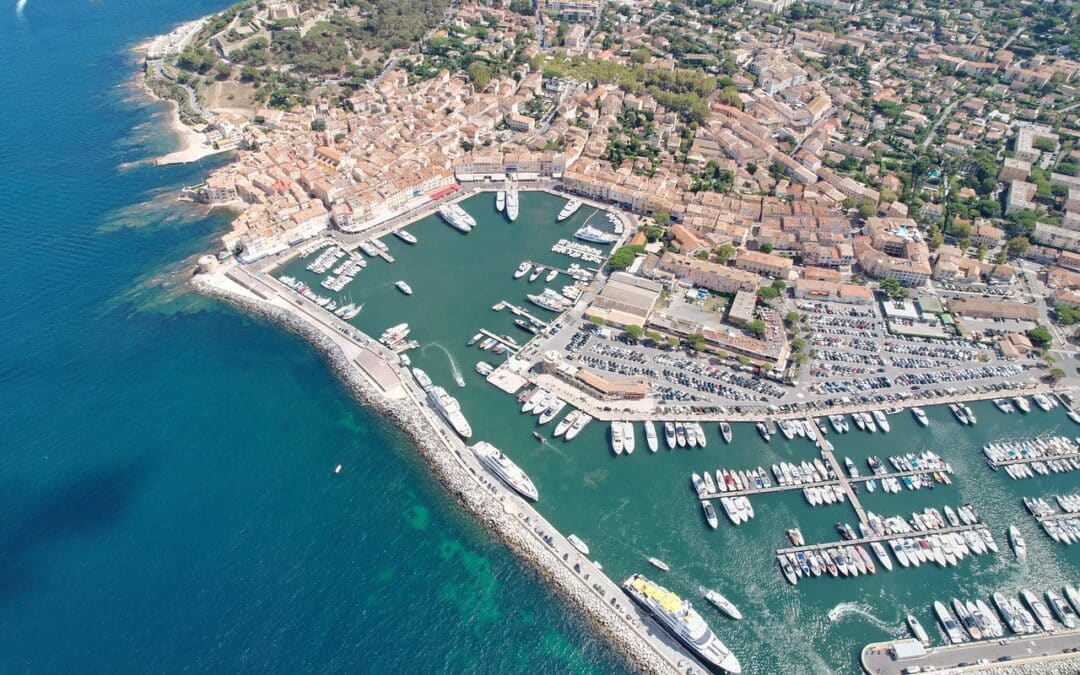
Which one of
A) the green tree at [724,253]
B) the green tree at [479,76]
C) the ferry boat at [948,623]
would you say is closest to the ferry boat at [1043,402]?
the ferry boat at [948,623]

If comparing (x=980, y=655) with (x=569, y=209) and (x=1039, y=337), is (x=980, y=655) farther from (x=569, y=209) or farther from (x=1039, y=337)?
(x=569, y=209)

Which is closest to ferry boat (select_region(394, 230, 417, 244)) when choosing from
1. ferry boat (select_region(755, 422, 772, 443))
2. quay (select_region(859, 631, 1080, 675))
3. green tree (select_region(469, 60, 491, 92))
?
ferry boat (select_region(755, 422, 772, 443))

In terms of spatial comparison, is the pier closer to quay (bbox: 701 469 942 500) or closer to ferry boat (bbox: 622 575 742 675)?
quay (bbox: 701 469 942 500)

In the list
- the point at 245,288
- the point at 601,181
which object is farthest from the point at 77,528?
the point at 601,181

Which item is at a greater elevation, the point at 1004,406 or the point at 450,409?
the point at 1004,406

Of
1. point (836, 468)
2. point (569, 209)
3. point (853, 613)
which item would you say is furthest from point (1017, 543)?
A: point (569, 209)

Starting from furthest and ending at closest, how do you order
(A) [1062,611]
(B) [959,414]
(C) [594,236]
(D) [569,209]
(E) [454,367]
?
(D) [569,209], (C) [594,236], (E) [454,367], (B) [959,414], (A) [1062,611]

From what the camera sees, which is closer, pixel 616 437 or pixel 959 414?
pixel 616 437

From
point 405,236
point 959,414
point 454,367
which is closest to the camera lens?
point 959,414
